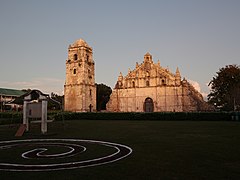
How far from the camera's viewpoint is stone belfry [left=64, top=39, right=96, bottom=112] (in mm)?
51844

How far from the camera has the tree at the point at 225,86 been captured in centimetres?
3890

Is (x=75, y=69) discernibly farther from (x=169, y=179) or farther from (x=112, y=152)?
(x=169, y=179)

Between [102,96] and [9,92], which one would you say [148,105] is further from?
[9,92]

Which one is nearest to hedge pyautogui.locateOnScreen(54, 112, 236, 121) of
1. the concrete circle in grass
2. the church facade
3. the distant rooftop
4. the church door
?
the church facade

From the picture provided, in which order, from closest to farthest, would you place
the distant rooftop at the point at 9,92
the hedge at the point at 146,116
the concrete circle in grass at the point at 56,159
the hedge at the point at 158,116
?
1. the concrete circle in grass at the point at 56,159
2. the hedge at the point at 146,116
3. the hedge at the point at 158,116
4. the distant rooftop at the point at 9,92

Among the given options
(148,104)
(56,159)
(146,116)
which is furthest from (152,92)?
(56,159)

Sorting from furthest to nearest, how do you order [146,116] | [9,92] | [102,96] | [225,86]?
[9,92] → [102,96] → [225,86] → [146,116]

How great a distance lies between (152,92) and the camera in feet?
166

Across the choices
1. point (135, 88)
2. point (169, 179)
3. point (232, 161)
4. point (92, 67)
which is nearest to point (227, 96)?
point (135, 88)

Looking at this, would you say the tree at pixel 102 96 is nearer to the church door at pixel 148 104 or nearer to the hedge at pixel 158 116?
the church door at pixel 148 104

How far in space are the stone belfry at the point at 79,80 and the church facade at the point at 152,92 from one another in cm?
570

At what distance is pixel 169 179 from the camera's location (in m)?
5.81

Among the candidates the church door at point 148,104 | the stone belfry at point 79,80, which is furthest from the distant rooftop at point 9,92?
the church door at point 148,104

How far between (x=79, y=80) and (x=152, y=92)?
1687 centimetres
